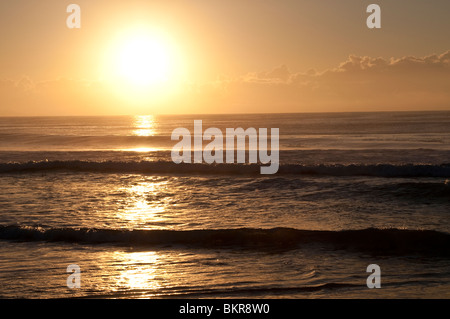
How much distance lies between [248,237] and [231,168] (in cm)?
1372

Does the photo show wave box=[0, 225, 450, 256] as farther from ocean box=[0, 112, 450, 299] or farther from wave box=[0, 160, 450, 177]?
wave box=[0, 160, 450, 177]

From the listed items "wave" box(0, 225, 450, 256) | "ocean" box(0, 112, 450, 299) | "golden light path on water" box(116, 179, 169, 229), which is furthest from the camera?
"golden light path on water" box(116, 179, 169, 229)

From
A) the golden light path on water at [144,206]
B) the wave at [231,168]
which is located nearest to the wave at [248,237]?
the golden light path on water at [144,206]

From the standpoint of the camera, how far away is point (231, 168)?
26.5 m

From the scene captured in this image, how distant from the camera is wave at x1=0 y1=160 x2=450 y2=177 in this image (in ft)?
81.6

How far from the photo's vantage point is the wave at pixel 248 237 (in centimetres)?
1231

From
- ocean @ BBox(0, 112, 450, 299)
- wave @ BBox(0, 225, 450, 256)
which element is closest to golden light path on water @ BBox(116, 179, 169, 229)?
ocean @ BBox(0, 112, 450, 299)

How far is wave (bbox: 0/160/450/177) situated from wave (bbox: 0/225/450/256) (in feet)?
40.2

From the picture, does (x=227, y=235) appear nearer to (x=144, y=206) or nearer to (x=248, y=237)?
(x=248, y=237)

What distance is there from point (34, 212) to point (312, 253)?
920 cm

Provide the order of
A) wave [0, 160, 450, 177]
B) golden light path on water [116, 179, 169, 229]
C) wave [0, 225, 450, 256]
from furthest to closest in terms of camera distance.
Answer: wave [0, 160, 450, 177]
golden light path on water [116, 179, 169, 229]
wave [0, 225, 450, 256]

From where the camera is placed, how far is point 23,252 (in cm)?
1168

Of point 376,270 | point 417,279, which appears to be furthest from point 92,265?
point 417,279

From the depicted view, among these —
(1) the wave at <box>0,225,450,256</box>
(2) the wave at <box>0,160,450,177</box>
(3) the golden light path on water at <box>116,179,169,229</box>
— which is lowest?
(1) the wave at <box>0,225,450,256</box>
